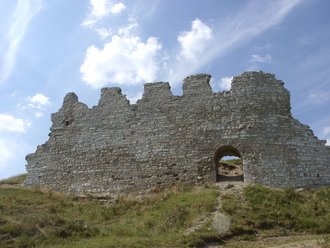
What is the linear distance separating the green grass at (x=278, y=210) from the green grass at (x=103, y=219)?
3.54ft

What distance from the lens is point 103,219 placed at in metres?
18.4

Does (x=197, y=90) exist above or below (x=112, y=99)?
below

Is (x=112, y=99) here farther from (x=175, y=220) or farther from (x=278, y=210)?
(x=278, y=210)

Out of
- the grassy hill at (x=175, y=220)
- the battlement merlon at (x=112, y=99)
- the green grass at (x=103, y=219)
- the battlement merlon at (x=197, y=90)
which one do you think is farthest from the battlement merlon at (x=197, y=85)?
the green grass at (x=103, y=219)

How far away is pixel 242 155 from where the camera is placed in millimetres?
20547

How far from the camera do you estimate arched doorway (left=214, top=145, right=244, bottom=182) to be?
21250 mm

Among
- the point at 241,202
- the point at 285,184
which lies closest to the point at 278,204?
the point at 241,202

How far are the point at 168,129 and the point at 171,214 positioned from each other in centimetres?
600

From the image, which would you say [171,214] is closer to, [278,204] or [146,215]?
[146,215]

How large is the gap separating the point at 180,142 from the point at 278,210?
6225 millimetres

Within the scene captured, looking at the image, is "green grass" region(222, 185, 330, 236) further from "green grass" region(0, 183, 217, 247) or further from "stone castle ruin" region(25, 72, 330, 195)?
"stone castle ruin" region(25, 72, 330, 195)

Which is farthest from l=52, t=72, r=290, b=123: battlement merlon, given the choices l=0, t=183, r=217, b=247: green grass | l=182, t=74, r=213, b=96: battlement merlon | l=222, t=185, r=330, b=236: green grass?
l=0, t=183, r=217, b=247: green grass

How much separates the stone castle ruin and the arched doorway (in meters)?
0.13

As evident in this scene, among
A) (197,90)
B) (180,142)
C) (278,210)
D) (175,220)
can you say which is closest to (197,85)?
(197,90)
